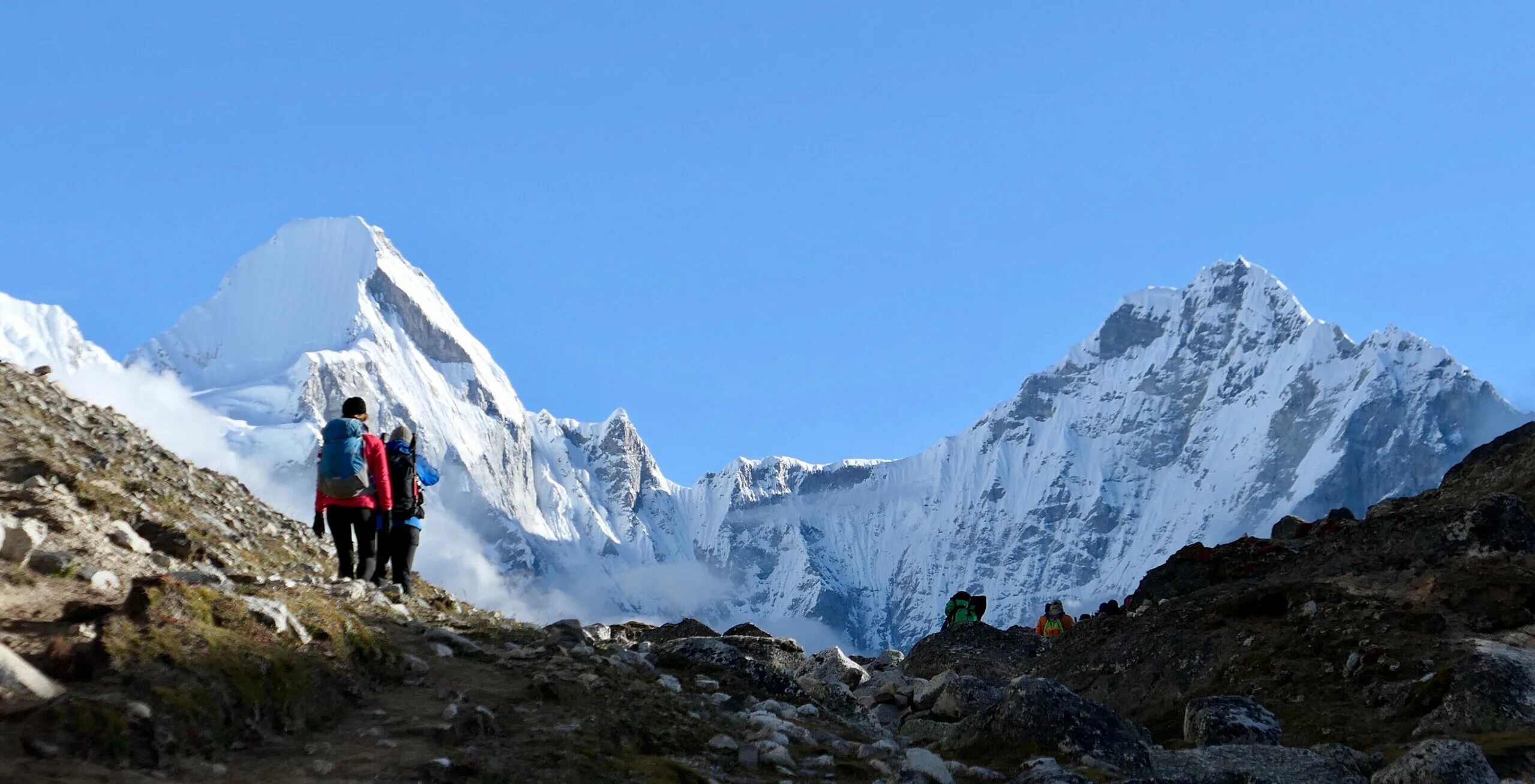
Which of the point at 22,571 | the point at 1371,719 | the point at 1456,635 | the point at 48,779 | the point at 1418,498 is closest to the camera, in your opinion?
the point at 48,779

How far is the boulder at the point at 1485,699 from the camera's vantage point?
15.1 m

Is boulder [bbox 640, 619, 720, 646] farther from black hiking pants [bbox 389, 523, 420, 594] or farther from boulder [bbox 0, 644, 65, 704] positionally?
boulder [bbox 0, 644, 65, 704]

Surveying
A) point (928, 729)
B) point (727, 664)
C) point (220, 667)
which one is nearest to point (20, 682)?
point (220, 667)

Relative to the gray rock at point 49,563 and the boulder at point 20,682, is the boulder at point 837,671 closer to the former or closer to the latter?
the gray rock at point 49,563

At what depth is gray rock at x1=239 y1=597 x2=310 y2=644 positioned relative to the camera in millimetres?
9922

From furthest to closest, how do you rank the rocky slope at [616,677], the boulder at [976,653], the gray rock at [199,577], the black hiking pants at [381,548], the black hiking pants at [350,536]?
1. the boulder at [976,653]
2. the black hiking pants at [381,548]
3. the black hiking pants at [350,536]
4. the gray rock at [199,577]
5. the rocky slope at [616,677]

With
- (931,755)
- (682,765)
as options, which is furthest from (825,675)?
(682,765)

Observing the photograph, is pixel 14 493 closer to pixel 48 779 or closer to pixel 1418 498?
pixel 48 779

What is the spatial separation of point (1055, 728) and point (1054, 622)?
808 inches

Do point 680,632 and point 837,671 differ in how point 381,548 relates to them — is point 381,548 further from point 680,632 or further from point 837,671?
point 680,632

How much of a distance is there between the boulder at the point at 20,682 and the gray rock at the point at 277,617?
209cm

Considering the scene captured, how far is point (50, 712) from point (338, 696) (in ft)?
→ 8.14

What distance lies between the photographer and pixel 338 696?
32.2 ft

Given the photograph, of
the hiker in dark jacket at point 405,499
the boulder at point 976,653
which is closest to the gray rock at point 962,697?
the hiker in dark jacket at point 405,499
